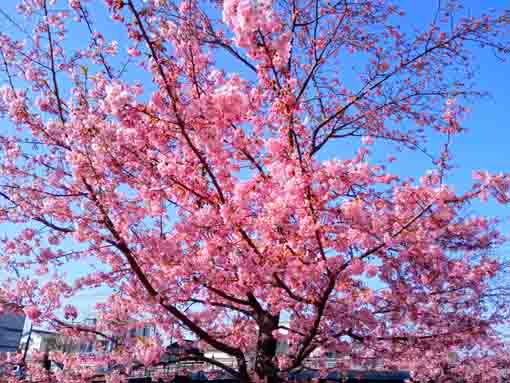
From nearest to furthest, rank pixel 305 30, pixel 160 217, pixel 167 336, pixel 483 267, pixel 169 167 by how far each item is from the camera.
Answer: pixel 169 167 → pixel 160 217 → pixel 483 267 → pixel 167 336 → pixel 305 30

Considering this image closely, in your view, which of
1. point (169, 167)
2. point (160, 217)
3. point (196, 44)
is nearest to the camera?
point (169, 167)

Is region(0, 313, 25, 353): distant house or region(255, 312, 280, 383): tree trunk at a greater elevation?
region(0, 313, 25, 353): distant house

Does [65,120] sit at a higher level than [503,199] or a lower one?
higher

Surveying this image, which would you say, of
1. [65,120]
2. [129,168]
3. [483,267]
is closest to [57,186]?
[65,120]

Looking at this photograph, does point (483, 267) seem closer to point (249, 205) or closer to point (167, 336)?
point (249, 205)

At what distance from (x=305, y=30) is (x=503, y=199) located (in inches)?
186

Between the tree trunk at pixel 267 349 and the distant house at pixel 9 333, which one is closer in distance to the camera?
the tree trunk at pixel 267 349

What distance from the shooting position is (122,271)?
23.4ft

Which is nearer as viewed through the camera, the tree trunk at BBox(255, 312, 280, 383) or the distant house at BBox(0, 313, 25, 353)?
the tree trunk at BBox(255, 312, 280, 383)

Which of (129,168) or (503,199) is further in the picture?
(129,168)

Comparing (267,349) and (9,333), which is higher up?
(9,333)

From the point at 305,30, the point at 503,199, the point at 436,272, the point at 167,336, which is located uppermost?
the point at 305,30

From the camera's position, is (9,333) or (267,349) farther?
(9,333)

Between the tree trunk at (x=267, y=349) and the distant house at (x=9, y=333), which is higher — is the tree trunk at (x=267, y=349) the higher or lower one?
the lower one
